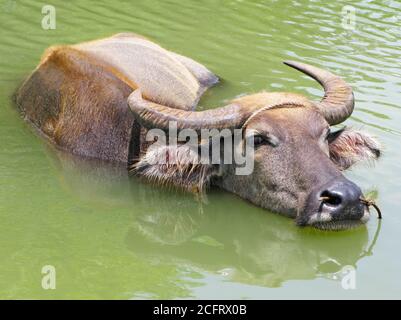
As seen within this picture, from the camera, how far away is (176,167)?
19.7 feet

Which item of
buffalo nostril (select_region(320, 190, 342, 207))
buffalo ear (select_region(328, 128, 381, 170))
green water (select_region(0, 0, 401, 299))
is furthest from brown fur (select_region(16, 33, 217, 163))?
buffalo nostril (select_region(320, 190, 342, 207))

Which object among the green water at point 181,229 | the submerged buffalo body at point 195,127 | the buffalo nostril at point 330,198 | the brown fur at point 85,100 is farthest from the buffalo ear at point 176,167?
the buffalo nostril at point 330,198

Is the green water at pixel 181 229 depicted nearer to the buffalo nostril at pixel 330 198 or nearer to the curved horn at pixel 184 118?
the buffalo nostril at pixel 330 198

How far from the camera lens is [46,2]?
1147 centimetres

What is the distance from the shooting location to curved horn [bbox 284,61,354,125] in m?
6.12

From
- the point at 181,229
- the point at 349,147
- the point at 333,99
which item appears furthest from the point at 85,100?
the point at 349,147

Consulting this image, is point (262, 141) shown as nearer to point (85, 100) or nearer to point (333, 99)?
point (333, 99)

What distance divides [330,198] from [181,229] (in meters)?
1.12

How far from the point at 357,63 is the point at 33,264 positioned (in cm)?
593

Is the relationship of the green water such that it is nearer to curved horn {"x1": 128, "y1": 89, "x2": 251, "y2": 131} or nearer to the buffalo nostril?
the buffalo nostril

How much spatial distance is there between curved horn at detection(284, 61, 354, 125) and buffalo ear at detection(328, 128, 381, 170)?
18 cm

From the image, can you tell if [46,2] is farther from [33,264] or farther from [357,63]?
[33,264]

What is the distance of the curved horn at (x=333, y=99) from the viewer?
6.12m
